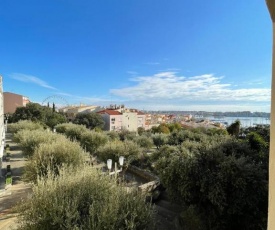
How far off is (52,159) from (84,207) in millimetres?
3988

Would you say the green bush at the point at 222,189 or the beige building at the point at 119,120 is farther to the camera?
the beige building at the point at 119,120

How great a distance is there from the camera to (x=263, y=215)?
4523mm

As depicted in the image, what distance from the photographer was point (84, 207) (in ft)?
11.1

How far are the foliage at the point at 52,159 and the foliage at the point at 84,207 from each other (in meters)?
3.04

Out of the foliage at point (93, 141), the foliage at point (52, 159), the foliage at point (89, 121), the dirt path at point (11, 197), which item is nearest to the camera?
the dirt path at point (11, 197)

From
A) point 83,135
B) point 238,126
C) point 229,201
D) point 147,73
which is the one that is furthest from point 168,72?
point 229,201

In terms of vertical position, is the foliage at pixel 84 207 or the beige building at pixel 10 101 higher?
the beige building at pixel 10 101

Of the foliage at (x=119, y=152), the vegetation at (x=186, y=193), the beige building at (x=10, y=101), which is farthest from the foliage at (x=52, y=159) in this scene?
the beige building at (x=10, y=101)

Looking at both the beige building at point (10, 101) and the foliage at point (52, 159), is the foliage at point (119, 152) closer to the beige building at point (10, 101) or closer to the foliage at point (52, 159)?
the foliage at point (52, 159)

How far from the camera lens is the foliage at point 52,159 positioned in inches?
254

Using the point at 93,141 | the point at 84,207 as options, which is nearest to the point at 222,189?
the point at 84,207

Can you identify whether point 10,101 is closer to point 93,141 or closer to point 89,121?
point 89,121

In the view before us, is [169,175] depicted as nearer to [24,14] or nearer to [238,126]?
[24,14]

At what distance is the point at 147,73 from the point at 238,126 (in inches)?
632
